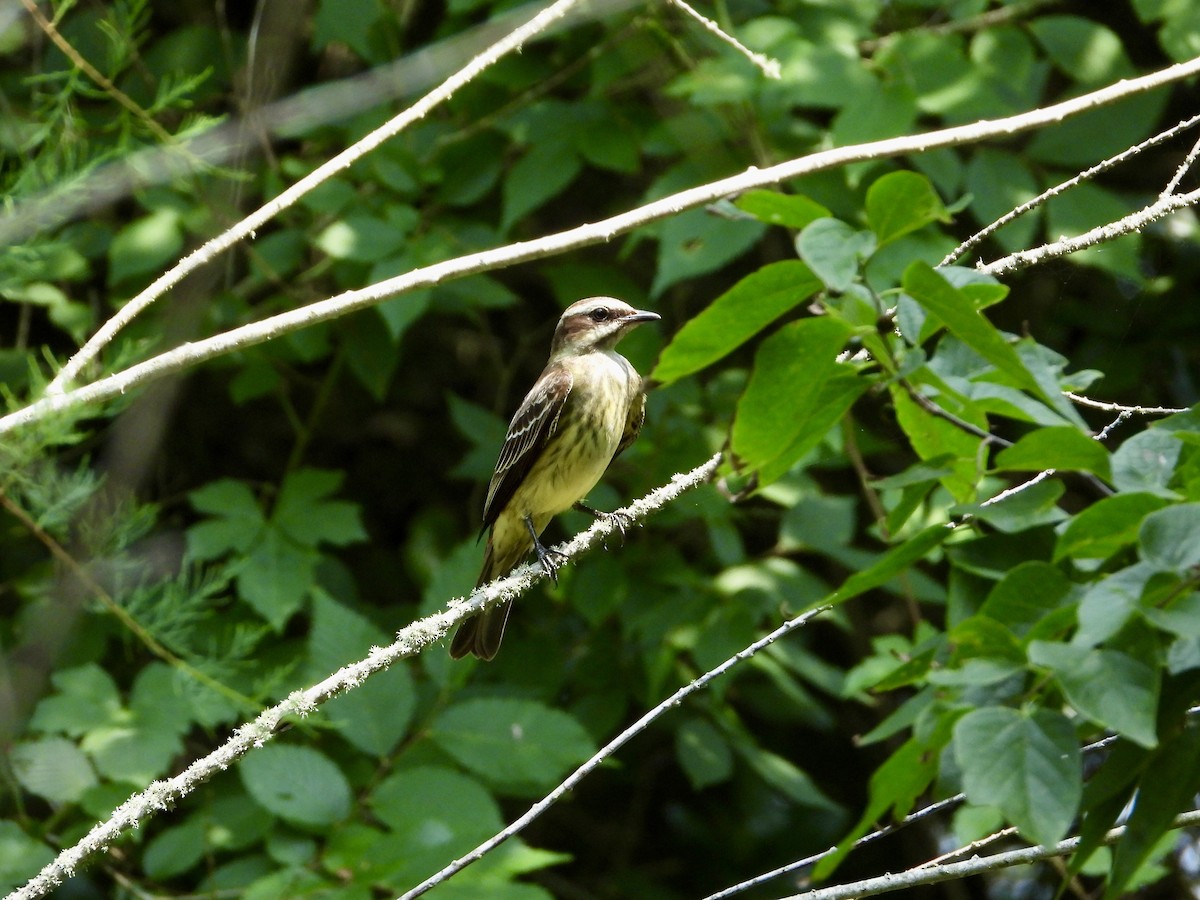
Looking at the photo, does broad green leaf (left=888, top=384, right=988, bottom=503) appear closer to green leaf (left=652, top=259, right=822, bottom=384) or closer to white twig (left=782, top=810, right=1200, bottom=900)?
green leaf (left=652, top=259, right=822, bottom=384)

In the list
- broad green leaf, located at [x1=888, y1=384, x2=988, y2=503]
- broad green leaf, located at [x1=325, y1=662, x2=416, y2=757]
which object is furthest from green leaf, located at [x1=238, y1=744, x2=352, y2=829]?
broad green leaf, located at [x1=888, y1=384, x2=988, y2=503]

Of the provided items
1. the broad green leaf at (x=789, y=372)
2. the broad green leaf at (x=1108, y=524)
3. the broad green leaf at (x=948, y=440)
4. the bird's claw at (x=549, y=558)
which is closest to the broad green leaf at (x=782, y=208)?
the broad green leaf at (x=789, y=372)

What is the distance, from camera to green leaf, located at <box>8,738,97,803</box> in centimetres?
446

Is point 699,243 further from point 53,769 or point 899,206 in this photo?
point 899,206

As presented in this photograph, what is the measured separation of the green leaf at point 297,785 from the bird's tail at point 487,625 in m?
0.63

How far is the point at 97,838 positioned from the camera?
90.2 inches

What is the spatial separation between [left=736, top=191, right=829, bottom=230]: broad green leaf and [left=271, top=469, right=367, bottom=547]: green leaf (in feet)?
12.5

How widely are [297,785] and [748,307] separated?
3.21 meters

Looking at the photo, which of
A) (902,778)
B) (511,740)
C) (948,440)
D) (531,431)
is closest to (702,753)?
(511,740)

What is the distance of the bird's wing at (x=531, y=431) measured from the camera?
482cm

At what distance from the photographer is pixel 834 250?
164 centimetres

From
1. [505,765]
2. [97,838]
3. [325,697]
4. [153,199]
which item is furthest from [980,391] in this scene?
[153,199]

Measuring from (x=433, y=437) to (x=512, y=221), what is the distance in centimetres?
219

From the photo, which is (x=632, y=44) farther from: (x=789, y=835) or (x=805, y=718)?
(x=789, y=835)
